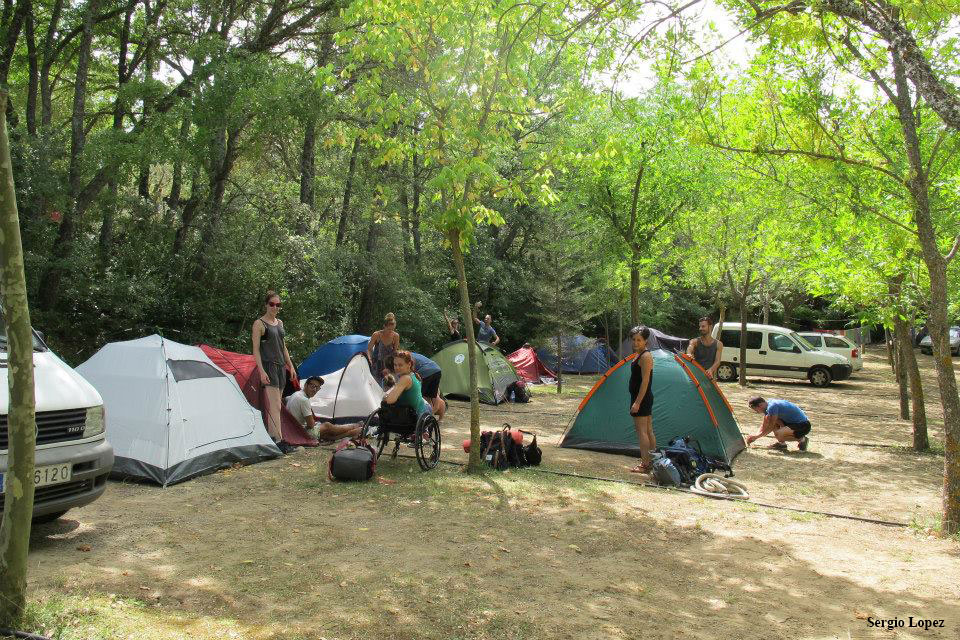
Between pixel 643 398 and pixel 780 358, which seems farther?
pixel 780 358

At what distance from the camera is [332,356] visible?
12.0m

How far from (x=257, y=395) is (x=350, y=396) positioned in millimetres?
1652

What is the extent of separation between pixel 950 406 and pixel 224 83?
1116 cm

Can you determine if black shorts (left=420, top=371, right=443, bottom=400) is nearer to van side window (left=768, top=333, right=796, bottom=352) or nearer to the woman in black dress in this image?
the woman in black dress

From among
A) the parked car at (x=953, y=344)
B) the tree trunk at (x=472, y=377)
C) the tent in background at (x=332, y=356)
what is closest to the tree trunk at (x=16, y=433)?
the tree trunk at (x=472, y=377)

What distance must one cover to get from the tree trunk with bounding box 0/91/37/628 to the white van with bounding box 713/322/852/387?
781 inches

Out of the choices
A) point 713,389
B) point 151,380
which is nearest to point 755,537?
point 713,389

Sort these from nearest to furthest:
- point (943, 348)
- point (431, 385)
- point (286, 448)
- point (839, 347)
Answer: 1. point (943, 348)
2. point (286, 448)
3. point (431, 385)
4. point (839, 347)

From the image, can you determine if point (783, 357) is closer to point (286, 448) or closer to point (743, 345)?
point (743, 345)

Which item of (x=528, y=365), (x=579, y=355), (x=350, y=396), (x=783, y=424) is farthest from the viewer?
(x=579, y=355)

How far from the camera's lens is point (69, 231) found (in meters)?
11.6

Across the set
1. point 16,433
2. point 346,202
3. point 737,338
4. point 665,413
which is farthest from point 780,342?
point 16,433

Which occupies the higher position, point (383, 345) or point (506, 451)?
point (383, 345)

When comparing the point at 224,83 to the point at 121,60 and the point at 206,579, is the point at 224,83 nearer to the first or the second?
the point at 121,60
